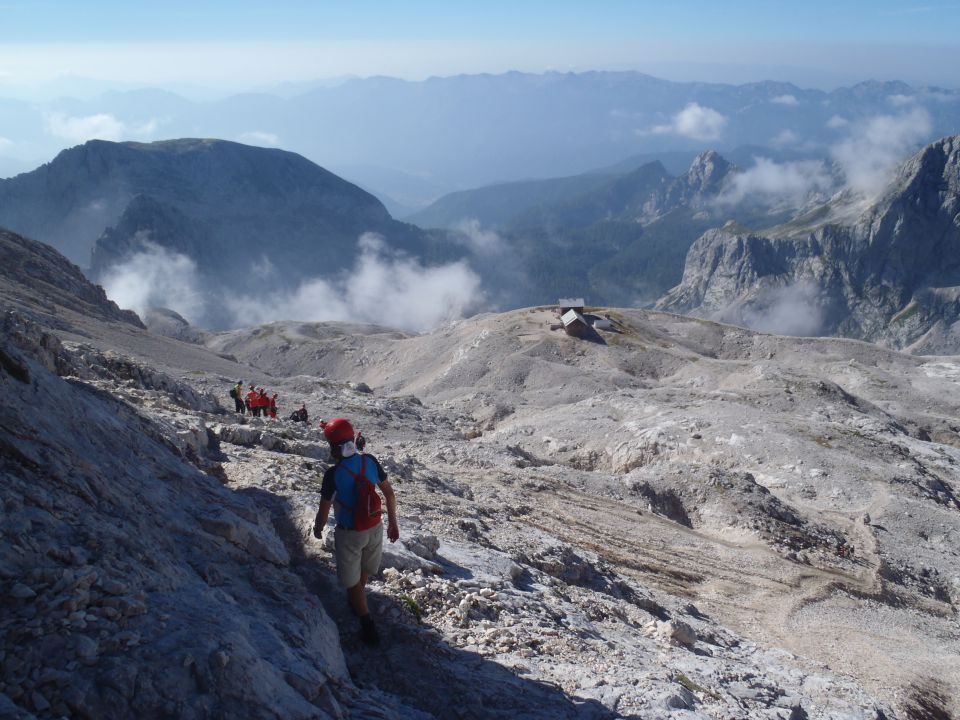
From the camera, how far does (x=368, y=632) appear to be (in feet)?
29.8

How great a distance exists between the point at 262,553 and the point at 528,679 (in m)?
4.13

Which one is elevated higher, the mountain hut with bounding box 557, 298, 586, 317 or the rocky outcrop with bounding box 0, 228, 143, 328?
the rocky outcrop with bounding box 0, 228, 143, 328

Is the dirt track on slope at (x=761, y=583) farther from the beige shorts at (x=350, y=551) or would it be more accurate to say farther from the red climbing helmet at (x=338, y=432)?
the red climbing helmet at (x=338, y=432)

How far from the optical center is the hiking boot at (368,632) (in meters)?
9.04

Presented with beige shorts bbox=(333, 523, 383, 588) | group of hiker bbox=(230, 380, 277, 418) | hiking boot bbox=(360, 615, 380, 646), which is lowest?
group of hiker bbox=(230, 380, 277, 418)

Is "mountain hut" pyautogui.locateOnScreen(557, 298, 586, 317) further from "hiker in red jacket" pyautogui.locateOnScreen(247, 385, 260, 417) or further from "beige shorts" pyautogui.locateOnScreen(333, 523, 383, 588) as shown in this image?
"beige shorts" pyautogui.locateOnScreen(333, 523, 383, 588)

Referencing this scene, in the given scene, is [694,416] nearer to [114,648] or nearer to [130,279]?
[114,648]

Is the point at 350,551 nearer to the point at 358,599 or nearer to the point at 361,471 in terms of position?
the point at 358,599

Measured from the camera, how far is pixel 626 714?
353 inches

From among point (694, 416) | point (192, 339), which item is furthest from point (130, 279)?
point (694, 416)

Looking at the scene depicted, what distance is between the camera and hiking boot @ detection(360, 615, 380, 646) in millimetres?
9039

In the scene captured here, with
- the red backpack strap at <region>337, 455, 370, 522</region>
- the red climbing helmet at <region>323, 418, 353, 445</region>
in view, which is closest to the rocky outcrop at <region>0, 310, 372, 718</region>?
the red backpack strap at <region>337, 455, 370, 522</region>

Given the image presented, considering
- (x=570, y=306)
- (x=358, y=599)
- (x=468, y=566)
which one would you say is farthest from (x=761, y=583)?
(x=570, y=306)

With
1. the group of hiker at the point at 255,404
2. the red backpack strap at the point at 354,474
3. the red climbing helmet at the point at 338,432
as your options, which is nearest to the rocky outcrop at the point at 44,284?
the group of hiker at the point at 255,404
